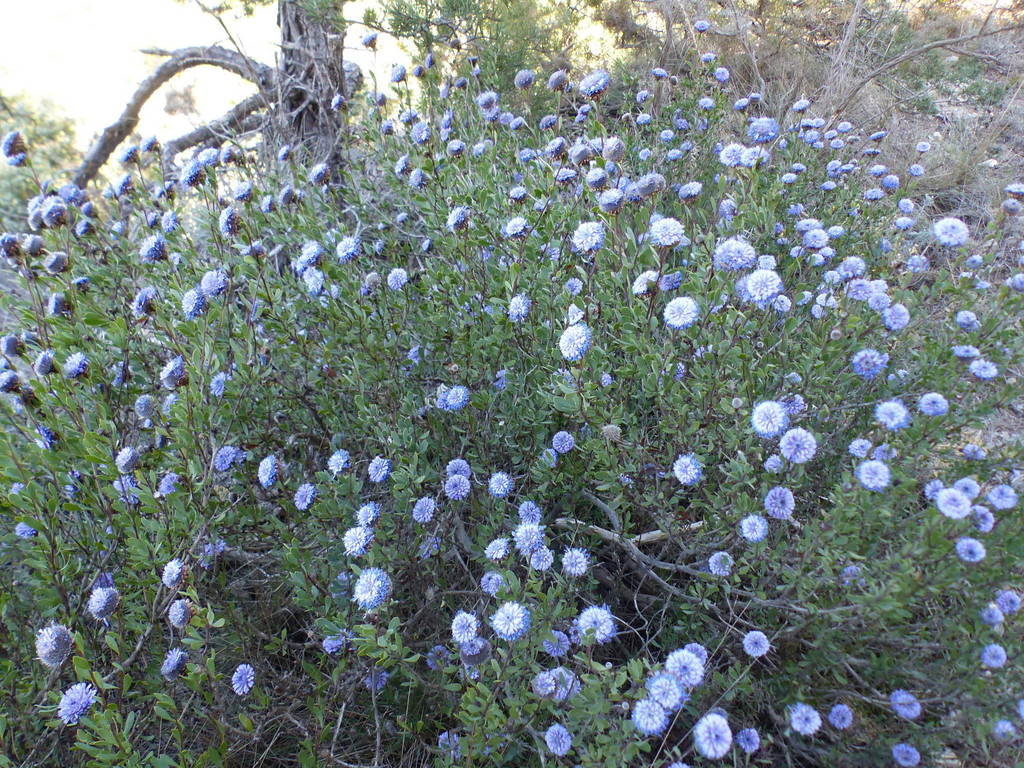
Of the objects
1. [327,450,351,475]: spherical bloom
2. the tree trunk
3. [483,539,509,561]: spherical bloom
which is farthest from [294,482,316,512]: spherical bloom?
the tree trunk

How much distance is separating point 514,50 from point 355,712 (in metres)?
4.90

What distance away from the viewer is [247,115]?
5.54m

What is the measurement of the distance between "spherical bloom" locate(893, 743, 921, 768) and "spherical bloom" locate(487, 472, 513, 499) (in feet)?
4.17

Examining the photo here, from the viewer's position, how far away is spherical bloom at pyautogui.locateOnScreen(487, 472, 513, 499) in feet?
6.81

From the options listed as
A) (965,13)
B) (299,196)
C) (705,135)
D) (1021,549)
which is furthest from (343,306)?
(965,13)

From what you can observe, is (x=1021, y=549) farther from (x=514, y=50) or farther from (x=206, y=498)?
(x=514, y=50)

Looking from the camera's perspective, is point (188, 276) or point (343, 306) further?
point (188, 276)

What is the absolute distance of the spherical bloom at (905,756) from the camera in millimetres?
1582

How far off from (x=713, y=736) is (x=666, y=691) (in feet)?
0.47

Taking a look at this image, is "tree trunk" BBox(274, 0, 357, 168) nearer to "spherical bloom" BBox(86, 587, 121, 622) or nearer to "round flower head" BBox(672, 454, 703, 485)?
"spherical bloom" BBox(86, 587, 121, 622)

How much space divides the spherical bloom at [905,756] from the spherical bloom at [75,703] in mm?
2139

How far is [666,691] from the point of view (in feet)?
4.80

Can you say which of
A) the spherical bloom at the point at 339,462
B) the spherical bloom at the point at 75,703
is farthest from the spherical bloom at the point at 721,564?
the spherical bloom at the point at 75,703

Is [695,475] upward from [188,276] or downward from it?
downward
